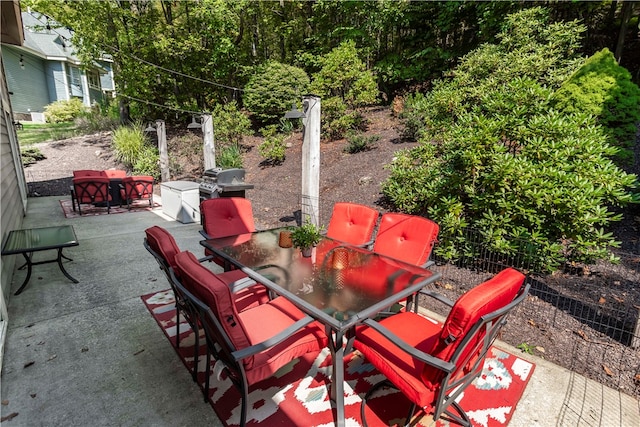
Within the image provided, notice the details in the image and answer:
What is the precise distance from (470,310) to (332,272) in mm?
1329

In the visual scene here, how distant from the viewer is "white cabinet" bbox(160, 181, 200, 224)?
6.78 metres

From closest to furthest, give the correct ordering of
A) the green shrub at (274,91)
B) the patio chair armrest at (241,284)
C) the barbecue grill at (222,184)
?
the patio chair armrest at (241,284), the barbecue grill at (222,184), the green shrub at (274,91)

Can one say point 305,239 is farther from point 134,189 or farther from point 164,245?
point 134,189

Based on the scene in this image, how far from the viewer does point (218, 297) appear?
1666 millimetres

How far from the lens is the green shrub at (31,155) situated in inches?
475

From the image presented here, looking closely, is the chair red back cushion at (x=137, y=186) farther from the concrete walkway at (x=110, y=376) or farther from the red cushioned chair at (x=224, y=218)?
the red cushioned chair at (x=224, y=218)

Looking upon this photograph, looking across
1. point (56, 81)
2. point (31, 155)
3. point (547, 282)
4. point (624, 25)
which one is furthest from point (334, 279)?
point (56, 81)

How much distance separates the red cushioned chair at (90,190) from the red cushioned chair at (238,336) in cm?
704

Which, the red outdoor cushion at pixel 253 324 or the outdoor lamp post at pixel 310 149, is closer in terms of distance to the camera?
the red outdoor cushion at pixel 253 324

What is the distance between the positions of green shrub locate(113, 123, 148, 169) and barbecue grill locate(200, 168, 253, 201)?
7919mm

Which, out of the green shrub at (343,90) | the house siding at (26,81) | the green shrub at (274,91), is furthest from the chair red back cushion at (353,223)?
the house siding at (26,81)

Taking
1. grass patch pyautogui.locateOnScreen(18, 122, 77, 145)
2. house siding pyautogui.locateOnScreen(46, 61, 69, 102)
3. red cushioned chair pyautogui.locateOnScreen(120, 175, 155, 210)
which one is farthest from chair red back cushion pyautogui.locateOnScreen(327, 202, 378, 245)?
house siding pyautogui.locateOnScreen(46, 61, 69, 102)

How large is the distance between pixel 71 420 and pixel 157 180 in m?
11.0

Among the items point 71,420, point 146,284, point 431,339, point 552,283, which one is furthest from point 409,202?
point 71,420
